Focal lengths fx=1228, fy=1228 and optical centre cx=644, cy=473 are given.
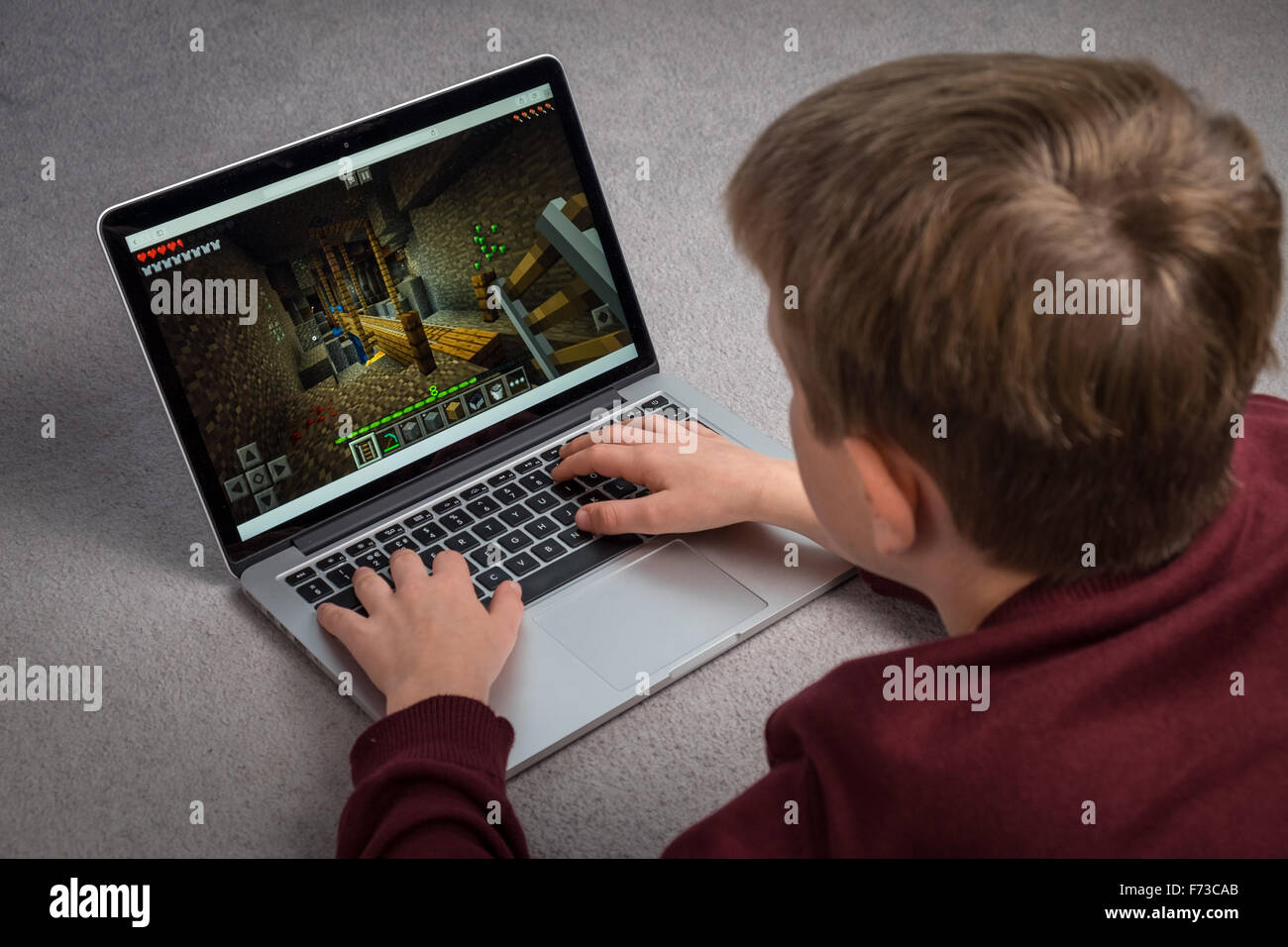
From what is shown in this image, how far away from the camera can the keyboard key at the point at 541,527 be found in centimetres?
84

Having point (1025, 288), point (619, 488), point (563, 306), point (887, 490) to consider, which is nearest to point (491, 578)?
point (619, 488)

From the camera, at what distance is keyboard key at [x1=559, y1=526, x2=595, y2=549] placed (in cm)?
83

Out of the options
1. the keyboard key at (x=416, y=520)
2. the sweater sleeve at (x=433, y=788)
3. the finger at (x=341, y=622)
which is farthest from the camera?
the keyboard key at (x=416, y=520)

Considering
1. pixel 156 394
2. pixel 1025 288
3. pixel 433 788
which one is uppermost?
pixel 1025 288

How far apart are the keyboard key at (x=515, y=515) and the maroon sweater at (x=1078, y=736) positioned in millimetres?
316

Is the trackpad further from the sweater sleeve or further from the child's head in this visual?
the child's head

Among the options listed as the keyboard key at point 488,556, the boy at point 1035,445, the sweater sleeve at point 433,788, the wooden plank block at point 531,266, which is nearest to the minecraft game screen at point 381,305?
the wooden plank block at point 531,266

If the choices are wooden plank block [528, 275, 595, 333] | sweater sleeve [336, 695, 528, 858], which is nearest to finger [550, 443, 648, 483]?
wooden plank block [528, 275, 595, 333]

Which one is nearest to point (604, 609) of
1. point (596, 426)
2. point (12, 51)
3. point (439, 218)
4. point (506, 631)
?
point (506, 631)

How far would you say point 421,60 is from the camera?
4.56 ft

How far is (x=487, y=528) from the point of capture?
0.84 m

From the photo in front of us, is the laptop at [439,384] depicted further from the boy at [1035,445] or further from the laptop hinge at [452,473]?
the boy at [1035,445]

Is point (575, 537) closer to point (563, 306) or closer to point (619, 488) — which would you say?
point (619, 488)

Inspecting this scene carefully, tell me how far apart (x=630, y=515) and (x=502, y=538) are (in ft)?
0.29
